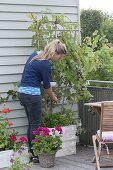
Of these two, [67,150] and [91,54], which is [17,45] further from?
[67,150]

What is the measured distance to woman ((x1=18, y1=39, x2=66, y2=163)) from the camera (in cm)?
644

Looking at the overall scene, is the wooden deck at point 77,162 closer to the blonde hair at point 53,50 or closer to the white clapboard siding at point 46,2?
the blonde hair at point 53,50

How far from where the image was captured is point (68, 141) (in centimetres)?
725

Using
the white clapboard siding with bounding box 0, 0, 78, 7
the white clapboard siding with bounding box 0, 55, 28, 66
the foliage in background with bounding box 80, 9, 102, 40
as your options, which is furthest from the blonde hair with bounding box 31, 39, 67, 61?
the foliage in background with bounding box 80, 9, 102, 40

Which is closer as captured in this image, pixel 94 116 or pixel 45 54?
pixel 45 54

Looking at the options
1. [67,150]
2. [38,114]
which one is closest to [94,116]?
[67,150]

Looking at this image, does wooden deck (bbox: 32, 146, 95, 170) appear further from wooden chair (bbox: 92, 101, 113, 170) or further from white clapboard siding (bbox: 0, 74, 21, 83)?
white clapboard siding (bbox: 0, 74, 21, 83)

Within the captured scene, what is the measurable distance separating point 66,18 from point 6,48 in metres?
1.31

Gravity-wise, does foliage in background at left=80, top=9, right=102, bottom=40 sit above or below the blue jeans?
above

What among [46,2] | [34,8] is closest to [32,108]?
[34,8]

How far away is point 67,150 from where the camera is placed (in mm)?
7277

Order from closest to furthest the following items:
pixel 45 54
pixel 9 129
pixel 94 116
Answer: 1. pixel 45 54
2. pixel 9 129
3. pixel 94 116

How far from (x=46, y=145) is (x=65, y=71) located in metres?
1.23

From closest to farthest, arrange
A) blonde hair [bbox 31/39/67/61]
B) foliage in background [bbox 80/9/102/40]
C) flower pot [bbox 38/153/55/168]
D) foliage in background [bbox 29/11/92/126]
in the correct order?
blonde hair [bbox 31/39/67/61]
flower pot [bbox 38/153/55/168]
foliage in background [bbox 29/11/92/126]
foliage in background [bbox 80/9/102/40]
